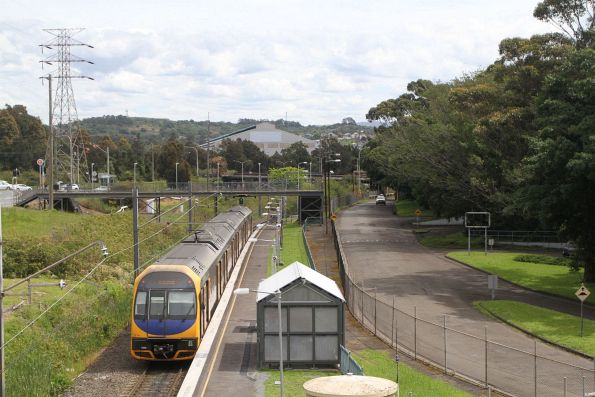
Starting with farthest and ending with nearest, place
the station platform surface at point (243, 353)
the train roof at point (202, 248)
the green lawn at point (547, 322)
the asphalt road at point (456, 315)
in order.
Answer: the green lawn at point (547, 322), the train roof at point (202, 248), the asphalt road at point (456, 315), the station platform surface at point (243, 353)

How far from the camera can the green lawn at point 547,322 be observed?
95.0 ft

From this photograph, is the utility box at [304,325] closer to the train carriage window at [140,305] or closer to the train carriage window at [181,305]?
the train carriage window at [181,305]

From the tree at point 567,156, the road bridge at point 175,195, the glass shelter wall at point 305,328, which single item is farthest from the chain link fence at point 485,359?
the road bridge at point 175,195

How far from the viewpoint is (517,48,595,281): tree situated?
3528 centimetres

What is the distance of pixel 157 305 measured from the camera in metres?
25.3

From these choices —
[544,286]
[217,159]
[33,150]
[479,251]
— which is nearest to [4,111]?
[33,150]

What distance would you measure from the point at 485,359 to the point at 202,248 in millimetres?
12271

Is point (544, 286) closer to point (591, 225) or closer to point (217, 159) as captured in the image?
point (591, 225)

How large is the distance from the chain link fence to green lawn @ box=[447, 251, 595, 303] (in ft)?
35.1

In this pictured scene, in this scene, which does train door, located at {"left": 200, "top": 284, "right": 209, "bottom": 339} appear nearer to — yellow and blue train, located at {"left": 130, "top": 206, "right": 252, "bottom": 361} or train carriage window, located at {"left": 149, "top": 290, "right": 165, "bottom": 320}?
yellow and blue train, located at {"left": 130, "top": 206, "right": 252, "bottom": 361}

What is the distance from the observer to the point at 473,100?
174 feet

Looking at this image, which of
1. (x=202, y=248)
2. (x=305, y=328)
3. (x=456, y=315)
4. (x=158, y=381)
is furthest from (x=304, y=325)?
(x=456, y=315)

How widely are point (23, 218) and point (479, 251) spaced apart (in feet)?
115

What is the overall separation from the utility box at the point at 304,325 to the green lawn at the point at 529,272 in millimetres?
18085
